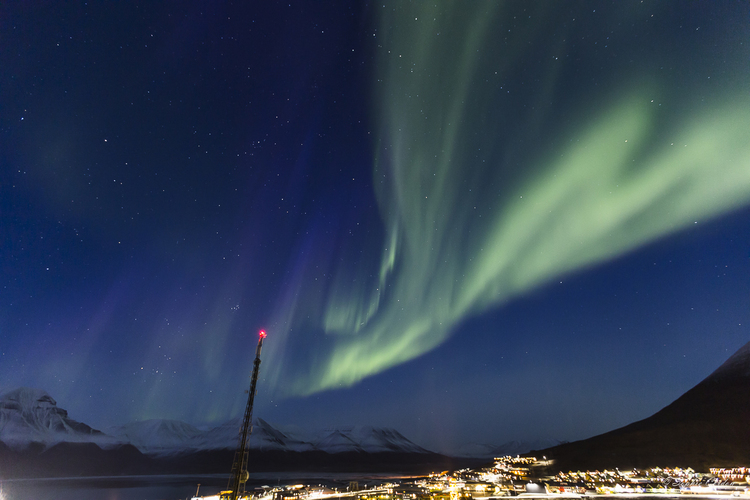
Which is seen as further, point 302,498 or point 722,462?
point 722,462

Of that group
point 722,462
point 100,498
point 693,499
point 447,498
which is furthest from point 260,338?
point 722,462

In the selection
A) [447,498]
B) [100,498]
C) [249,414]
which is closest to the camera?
[249,414]

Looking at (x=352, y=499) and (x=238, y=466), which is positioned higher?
(x=238, y=466)

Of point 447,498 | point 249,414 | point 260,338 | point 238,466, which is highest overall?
point 260,338

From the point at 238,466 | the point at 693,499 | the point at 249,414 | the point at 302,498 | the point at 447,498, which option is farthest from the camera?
the point at 302,498

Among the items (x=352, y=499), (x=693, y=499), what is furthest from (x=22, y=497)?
(x=693, y=499)

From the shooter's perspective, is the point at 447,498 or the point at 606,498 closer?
the point at 447,498

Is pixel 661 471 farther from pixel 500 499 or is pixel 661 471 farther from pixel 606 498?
pixel 500 499

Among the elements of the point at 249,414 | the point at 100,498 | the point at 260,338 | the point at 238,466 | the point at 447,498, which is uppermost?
the point at 260,338

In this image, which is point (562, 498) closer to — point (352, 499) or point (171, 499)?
point (352, 499)

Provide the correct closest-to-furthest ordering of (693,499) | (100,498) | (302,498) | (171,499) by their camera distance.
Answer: (693,499) → (302,498) → (171,499) → (100,498)
